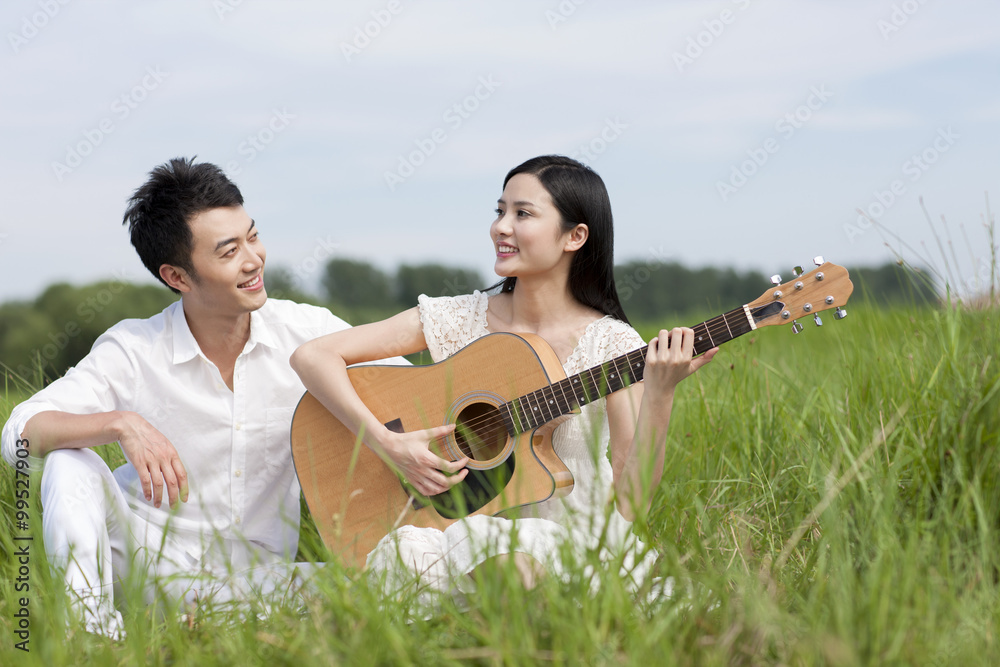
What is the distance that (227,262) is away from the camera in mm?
3510

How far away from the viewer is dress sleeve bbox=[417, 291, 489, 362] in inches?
134

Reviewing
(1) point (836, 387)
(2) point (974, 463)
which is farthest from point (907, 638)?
(1) point (836, 387)

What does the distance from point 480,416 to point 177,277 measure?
165 centimetres

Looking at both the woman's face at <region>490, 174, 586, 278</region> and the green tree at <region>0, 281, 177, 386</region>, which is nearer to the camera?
the woman's face at <region>490, 174, 586, 278</region>

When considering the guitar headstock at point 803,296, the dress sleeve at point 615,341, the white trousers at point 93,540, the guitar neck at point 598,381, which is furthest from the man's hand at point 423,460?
the guitar headstock at point 803,296

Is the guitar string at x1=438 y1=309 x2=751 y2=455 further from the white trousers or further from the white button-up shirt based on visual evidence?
the white button-up shirt

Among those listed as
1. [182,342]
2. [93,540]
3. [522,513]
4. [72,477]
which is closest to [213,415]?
[182,342]

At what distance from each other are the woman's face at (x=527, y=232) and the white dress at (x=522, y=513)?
1.14 feet

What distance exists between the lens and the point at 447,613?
2229 millimetres

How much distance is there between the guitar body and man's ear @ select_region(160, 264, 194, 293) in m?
0.79

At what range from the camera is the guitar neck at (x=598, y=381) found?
112 inches

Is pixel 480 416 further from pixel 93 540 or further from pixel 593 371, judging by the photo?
pixel 93 540

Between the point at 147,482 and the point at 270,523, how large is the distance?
752 millimetres

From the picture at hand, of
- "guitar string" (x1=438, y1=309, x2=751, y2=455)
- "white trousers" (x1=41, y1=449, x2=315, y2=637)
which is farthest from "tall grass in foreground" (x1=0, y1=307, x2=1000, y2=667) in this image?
"guitar string" (x1=438, y1=309, x2=751, y2=455)
